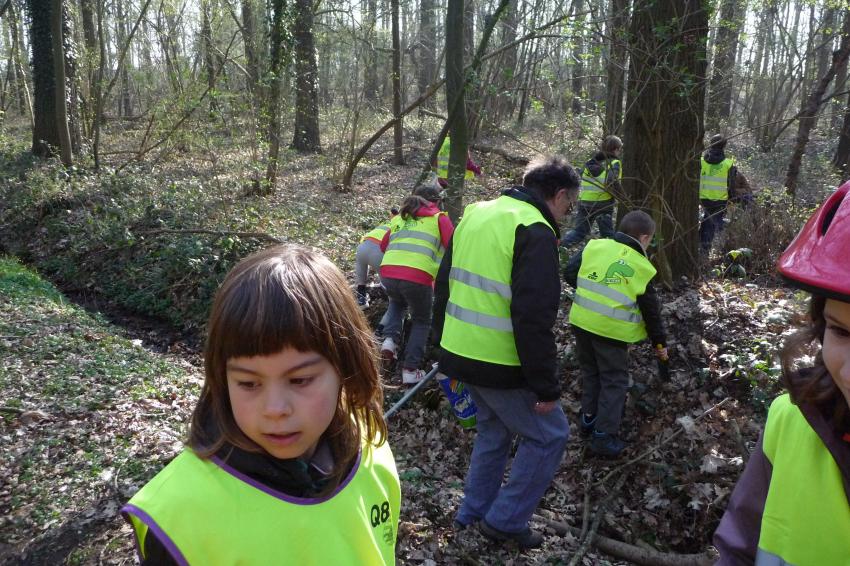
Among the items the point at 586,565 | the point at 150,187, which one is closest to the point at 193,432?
the point at 586,565

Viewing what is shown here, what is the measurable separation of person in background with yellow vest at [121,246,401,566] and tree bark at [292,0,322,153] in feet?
45.5

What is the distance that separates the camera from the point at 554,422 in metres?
4.06

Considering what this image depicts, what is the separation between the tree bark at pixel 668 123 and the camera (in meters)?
6.03

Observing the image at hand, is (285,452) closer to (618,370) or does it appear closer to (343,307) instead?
(343,307)

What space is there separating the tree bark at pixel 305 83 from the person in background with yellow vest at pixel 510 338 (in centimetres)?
1174

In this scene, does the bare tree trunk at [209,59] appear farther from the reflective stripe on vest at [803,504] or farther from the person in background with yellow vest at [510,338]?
the reflective stripe on vest at [803,504]

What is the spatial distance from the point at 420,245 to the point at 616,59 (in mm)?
2854

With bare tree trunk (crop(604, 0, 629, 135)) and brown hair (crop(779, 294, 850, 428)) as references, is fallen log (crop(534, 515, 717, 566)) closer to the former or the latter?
brown hair (crop(779, 294, 850, 428))

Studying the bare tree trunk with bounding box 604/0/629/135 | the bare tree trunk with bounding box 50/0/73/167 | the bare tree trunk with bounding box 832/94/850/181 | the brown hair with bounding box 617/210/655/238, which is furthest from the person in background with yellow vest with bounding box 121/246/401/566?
the bare tree trunk with bounding box 832/94/850/181

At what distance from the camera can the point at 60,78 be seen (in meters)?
12.7

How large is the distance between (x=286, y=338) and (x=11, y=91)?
26.3 meters

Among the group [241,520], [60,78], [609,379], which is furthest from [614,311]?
[60,78]

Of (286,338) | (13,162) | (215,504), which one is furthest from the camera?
(13,162)

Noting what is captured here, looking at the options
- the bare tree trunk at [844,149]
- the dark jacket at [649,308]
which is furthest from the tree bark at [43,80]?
the bare tree trunk at [844,149]
